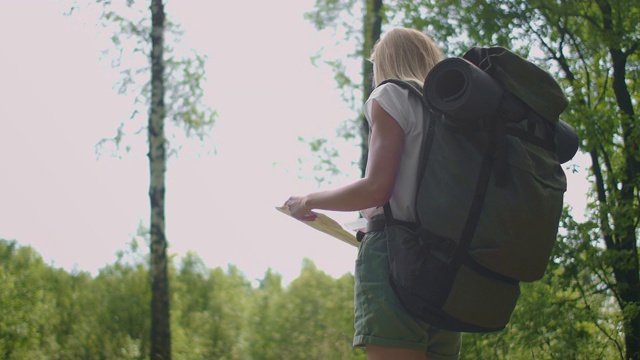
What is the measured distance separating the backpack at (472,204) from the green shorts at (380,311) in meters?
0.03

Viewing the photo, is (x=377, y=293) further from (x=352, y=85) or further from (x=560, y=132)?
(x=352, y=85)

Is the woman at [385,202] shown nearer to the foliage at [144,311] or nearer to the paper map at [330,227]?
the paper map at [330,227]

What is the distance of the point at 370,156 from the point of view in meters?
2.25

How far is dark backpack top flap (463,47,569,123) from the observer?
2.22 meters

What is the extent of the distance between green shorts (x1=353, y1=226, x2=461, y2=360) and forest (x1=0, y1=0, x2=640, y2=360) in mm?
6083

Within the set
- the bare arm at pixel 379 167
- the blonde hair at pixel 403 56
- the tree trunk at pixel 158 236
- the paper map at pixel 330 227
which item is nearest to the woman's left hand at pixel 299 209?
the paper map at pixel 330 227

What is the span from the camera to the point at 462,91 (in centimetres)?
212

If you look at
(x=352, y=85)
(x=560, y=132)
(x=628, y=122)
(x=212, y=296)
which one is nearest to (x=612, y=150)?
(x=628, y=122)

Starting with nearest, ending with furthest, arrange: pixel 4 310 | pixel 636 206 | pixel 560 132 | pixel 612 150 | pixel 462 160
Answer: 1. pixel 462 160
2. pixel 560 132
3. pixel 636 206
4. pixel 612 150
5. pixel 4 310

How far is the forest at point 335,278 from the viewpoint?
27.0 feet

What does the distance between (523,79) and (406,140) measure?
342mm

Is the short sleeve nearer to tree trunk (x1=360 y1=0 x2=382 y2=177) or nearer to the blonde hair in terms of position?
the blonde hair

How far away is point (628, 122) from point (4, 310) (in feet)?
24.7

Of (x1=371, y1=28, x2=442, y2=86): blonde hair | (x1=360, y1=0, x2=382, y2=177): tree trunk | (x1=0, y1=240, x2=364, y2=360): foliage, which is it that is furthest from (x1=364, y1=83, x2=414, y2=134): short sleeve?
(x1=360, y1=0, x2=382, y2=177): tree trunk
